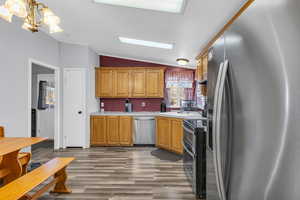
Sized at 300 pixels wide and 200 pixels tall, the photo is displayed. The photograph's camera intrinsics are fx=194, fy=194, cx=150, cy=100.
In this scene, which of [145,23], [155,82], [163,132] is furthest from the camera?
[155,82]

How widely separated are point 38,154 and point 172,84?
153 inches

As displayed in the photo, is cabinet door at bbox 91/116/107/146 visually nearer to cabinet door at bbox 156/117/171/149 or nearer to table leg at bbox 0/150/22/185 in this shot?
cabinet door at bbox 156/117/171/149

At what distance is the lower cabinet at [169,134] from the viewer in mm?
4266

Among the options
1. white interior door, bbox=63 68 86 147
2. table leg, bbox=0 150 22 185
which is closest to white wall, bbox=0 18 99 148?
white interior door, bbox=63 68 86 147

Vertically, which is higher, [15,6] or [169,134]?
[15,6]

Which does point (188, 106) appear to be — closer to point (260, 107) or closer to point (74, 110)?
point (74, 110)

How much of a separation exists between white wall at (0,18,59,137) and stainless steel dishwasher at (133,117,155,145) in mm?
2508

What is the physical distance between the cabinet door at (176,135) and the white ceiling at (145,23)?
160 centimetres

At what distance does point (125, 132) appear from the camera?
5188mm

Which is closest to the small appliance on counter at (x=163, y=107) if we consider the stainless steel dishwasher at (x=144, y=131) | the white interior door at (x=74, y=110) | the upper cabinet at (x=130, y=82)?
the upper cabinet at (x=130, y=82)

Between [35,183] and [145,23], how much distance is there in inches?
104

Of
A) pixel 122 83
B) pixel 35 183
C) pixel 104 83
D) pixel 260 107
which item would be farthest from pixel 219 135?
pixel 104 83

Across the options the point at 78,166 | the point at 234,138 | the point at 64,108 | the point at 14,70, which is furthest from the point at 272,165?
the point at 64,108

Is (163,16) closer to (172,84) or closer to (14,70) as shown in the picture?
(14,70)
